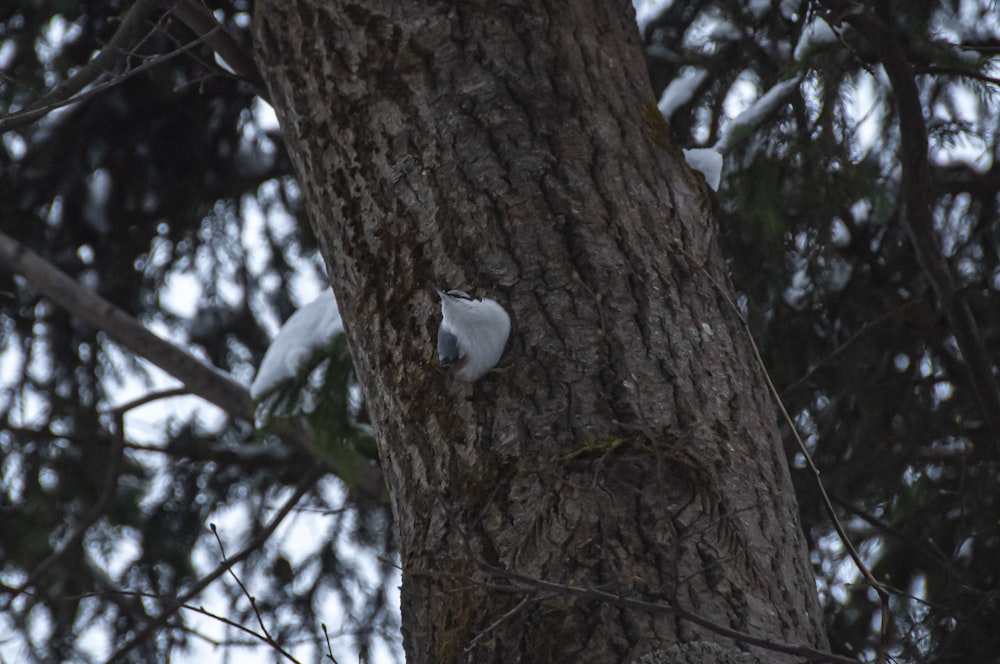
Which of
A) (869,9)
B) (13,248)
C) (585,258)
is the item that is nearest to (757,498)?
(585,258)

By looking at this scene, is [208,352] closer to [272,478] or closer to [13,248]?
[272,478]

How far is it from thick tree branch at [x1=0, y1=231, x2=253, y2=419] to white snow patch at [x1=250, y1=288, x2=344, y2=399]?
1.56 ft

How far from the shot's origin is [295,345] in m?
2.53

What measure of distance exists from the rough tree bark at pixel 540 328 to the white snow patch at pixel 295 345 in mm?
796

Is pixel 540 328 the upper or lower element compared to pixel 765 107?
lower

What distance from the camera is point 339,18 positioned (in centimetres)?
171

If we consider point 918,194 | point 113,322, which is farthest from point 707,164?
point 113,322

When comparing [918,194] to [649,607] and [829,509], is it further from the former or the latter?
[649,607]

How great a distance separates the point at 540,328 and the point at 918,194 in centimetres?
99

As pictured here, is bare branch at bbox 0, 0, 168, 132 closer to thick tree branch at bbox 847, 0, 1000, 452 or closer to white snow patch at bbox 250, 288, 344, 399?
white snow patch at bbox 250, 288, 344, 399

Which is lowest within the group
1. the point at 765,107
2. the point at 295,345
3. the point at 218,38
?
the point at 295,345

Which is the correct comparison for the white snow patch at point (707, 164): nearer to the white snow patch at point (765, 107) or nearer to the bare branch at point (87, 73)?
the white snow patch at point (765, 107)

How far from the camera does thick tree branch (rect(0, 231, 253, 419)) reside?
3004 millimetres

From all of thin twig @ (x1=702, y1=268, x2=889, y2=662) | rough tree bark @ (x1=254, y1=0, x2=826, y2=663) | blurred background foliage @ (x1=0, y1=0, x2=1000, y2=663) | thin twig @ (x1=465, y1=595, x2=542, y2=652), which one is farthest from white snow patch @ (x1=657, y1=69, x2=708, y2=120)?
thin twig @ (x1=465, y1=595, x2=542, y2=652)
